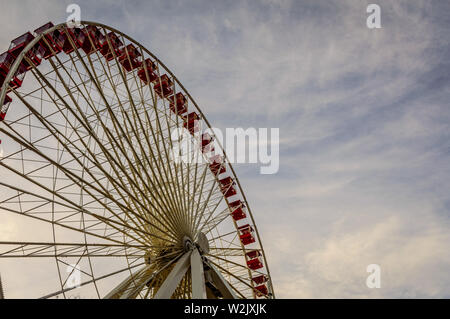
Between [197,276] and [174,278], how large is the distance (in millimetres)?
755

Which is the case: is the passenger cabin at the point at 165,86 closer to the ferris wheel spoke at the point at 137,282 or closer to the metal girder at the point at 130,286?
the ferris wheel spoke at the point at 137,282

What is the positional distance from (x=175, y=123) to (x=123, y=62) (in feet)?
15.5

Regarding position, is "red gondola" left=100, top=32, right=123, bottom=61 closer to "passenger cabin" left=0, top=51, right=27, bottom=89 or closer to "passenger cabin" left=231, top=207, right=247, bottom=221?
"passenger cabin" left=0, top=51, right=27, bottom=89

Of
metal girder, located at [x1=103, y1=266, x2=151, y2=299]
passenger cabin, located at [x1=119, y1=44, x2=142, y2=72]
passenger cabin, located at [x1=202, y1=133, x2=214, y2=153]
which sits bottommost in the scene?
metal girder, located at [x1=103, y1=266, x2=151, y2=299]

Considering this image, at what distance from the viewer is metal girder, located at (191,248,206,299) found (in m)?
11.0

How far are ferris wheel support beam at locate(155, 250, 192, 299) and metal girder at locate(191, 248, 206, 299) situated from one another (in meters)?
0.28

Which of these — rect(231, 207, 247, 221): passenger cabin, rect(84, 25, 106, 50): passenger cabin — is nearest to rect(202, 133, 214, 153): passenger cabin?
rect(231, 207, 247, 221): passenger cabin

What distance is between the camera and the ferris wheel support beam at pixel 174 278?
35.3 feet

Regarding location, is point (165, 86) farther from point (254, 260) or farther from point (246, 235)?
point (254, 260)
